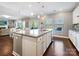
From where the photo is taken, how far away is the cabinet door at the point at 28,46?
1.91m

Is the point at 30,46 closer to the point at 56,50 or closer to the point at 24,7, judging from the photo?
the point at 56,50

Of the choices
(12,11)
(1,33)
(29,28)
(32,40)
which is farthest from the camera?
(1,33)

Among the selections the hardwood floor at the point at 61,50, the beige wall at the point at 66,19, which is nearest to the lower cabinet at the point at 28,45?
the hardwood floor at the point at 61,50

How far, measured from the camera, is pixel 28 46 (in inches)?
79.2

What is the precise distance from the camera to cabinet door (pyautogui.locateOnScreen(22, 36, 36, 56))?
1.91 metres

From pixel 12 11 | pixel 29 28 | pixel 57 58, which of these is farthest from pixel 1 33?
pixel 57 58

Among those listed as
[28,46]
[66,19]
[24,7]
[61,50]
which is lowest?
[61,50]

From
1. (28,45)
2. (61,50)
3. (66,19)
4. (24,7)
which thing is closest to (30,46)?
(28,45)

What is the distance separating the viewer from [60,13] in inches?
203

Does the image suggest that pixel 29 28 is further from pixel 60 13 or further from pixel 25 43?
pixel 60 13

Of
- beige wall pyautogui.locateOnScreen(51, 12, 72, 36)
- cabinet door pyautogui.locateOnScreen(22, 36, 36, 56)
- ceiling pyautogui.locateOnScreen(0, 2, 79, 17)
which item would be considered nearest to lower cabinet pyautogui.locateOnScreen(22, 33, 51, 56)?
cabinet door pyautogui.locateOnScreen(22, 36, 36, 56)

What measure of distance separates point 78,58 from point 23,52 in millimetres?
1430

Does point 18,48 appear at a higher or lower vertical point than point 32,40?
lower

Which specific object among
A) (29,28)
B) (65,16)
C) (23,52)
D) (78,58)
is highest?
(65,16)
